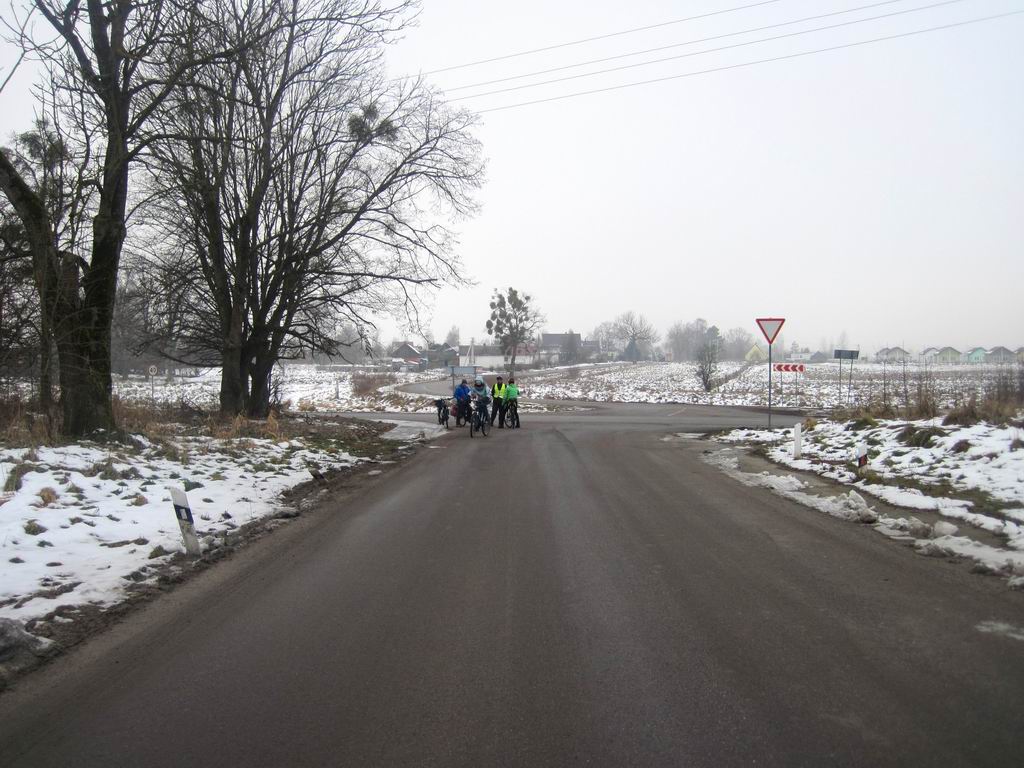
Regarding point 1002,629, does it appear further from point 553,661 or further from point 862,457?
point 862,457

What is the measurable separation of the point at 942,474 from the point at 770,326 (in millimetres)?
9532

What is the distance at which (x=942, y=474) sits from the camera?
32.3 ft

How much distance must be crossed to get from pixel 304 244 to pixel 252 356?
3.73 meters

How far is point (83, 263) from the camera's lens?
1114 centimetres

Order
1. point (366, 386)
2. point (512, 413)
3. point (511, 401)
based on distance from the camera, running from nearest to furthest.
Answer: point (511, 401) → point (512, 413) → point (366, 386)

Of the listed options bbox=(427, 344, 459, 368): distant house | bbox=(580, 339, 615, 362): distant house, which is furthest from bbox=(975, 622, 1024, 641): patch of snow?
bbox=(580, 339, 615, 362): distant house

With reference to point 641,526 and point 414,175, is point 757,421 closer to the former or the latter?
point 414,175

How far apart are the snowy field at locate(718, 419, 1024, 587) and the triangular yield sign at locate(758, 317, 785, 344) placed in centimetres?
419

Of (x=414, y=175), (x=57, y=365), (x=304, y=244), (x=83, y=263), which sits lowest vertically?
(x=57, y=365)

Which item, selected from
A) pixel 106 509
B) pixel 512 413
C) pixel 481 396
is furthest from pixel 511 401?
pixel 106 509

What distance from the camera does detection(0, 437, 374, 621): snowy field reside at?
579 centimetres

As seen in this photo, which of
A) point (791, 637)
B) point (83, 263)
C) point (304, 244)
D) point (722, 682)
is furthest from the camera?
point (304, 244)

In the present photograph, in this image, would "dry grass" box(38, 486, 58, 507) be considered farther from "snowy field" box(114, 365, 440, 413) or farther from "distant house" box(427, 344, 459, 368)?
"distant house" box(427, 344, 459, 368)

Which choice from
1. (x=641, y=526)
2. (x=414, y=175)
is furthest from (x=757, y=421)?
(x=641, y=526)
